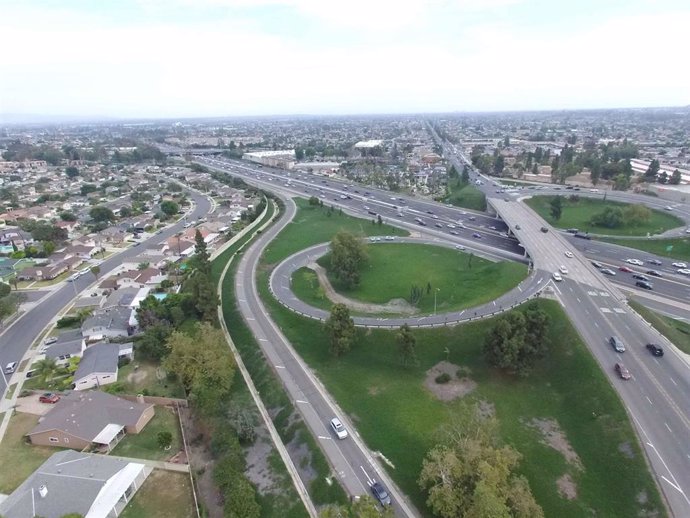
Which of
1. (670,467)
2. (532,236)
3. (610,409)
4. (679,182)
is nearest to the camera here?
(670,467)

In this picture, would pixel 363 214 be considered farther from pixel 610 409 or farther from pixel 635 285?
pixel 610 409

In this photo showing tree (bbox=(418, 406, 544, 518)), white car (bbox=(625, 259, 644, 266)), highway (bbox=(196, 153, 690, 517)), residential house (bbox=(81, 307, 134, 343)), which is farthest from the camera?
white car (bbox=(625, 259, 644, 266))

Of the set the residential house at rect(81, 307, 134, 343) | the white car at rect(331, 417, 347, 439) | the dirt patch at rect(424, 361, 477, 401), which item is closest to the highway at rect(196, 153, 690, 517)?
the dirt patch at rect(424, 361, 477, 401)

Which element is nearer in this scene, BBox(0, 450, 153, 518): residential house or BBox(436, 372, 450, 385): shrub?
BBox(0, 450, 153, 518): residential house

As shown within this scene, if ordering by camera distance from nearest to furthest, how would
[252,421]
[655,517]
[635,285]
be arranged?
1. [655,517]
2. [252,421]
3. [635,285]

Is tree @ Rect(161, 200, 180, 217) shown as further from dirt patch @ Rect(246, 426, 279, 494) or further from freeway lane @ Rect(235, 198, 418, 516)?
dirt patch @ Rect(246, 426, 279, 494)

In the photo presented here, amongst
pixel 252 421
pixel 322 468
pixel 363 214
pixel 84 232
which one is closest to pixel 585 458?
pixel 322 468

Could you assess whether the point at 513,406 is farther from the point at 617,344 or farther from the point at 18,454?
the point at 18,454
